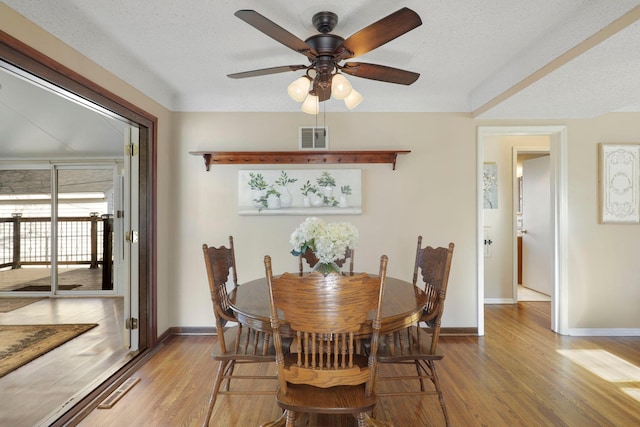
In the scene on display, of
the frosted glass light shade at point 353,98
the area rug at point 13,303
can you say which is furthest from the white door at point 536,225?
the area rug at point 13,303

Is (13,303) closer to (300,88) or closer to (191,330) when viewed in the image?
(191,330)

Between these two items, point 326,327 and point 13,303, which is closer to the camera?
point 326,327

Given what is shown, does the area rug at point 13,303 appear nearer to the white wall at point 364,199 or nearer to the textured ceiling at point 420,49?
the white wall at point 364,199

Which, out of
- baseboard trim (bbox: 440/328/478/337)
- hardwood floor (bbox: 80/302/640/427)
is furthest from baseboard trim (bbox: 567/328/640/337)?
baseboard trim (bbox: 440/328/478/337)

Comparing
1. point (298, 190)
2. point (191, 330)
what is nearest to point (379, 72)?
point (298, 190)

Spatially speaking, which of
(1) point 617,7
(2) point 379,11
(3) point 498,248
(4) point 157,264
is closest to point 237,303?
(4) point 157,264

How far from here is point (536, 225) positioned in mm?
4715

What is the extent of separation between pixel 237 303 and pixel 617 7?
259 centimetres

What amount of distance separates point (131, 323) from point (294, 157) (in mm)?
2140

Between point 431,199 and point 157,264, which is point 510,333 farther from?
point 157,264

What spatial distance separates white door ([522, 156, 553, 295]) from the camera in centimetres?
452

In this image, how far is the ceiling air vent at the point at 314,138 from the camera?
3.23m

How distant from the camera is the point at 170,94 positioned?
3.15 meters

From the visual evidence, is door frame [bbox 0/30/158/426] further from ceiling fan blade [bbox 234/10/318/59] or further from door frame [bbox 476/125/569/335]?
door frame [bbox 476/125/569/335]
